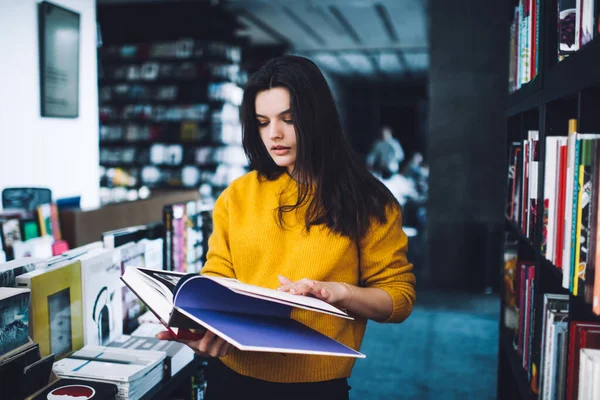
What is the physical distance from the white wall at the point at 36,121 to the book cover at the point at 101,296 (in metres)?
1.43

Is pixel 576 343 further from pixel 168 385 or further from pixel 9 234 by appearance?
pixel 9 234

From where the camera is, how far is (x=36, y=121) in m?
2.87

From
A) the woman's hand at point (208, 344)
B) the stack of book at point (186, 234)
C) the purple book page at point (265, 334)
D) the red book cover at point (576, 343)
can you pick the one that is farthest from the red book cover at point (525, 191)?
the stack of book at point (186, 234)

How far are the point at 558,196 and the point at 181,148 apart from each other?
544cm

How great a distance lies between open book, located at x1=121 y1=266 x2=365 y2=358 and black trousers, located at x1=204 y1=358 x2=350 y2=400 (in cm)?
17

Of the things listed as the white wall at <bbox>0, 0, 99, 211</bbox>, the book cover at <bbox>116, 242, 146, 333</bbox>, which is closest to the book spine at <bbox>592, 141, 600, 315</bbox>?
the book cover at <bbox>116, 242, 146, 333</bbox>

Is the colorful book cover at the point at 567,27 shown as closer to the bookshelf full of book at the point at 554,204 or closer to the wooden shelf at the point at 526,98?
the bookshelf full of book at the point at 554,204

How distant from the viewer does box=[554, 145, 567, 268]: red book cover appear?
1.20 metres

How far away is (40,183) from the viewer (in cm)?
294

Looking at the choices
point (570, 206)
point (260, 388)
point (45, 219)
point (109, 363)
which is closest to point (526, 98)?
point (570, 206)

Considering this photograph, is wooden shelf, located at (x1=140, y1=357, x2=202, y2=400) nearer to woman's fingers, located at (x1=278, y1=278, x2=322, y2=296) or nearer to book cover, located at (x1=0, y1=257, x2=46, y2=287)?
book cover, located at (x1=0, y1=257, x2=46, y2=287)

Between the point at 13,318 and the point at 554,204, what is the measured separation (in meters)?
1.19

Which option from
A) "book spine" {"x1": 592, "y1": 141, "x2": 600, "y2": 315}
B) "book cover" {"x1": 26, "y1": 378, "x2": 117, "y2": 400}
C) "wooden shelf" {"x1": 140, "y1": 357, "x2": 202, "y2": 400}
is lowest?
"wooden shelf" {"x1": 140, "y1": 357, "x2": 202, "y2": 400}

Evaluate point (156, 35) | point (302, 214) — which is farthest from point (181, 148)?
point (302, 214)
